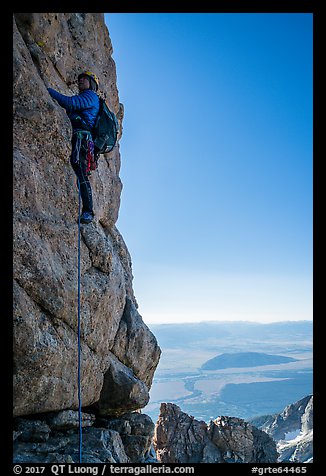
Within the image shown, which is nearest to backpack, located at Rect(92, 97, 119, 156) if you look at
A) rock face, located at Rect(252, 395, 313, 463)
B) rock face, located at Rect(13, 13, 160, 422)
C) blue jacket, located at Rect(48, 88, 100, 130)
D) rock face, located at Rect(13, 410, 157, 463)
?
blue jacket, located at Rect(48, 88, 100, 130)

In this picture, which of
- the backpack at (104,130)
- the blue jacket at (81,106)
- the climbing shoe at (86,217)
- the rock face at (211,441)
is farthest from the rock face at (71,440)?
the rock face at (211,441)

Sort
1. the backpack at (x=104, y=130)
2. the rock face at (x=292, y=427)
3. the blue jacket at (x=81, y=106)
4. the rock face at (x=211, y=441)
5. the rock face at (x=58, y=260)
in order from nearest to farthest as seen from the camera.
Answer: the rock face at (x=58, y=260), the blue jacket at (x=81, y=106), the backpack at (x=104, y=130), the rock face at (x=211, y=441), the rock face at (x=292, y=427)

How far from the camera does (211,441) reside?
94.7 ft

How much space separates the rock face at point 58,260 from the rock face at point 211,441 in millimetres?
22880

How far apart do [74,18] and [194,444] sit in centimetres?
3213

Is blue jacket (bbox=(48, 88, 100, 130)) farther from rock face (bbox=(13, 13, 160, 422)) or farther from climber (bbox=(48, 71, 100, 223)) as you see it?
rock face (bbox=(13, 13, 160, 422))

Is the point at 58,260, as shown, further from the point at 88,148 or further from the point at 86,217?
the point at 88,148

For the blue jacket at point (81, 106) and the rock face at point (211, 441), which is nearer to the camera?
the blue jacket at point (81, 106)

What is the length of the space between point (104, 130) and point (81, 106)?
817 mm

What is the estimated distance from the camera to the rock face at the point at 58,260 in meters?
6.26

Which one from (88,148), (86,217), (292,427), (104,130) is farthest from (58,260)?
(292,427)

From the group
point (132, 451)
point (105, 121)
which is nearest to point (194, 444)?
point (132, 451)

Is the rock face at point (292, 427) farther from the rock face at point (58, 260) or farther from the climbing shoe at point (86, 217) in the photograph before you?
the climbing shoe at point (86, 217)

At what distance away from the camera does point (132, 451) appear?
8.49 meters
